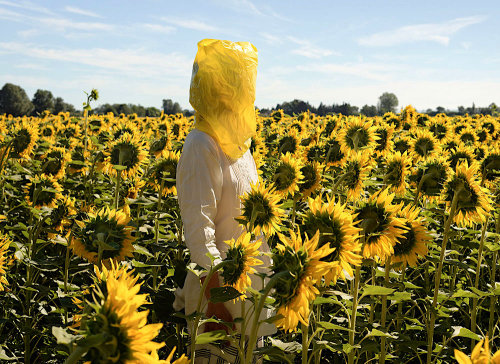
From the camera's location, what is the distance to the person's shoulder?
1989 mm

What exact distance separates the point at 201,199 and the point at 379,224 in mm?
774

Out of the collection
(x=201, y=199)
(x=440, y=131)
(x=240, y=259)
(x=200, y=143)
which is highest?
(x=440, y=131)

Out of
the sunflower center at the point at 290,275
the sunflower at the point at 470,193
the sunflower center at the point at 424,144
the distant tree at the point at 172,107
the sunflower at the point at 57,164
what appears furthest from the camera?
the distant tree at the point at 172,107

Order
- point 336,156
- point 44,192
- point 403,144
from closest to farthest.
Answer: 1. point 44,192
2. point 336,156
3. point 403,144

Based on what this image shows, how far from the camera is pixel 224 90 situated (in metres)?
2.04

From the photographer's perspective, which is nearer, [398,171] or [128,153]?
[128,153]

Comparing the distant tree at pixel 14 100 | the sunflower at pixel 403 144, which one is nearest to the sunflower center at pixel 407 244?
the sunflower at pixel 403 144

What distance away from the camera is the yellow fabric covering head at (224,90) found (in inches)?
79.5

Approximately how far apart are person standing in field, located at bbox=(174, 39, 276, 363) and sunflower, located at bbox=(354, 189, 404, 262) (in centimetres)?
55

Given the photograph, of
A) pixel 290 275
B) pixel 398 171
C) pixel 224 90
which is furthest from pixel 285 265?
pixel 398 171

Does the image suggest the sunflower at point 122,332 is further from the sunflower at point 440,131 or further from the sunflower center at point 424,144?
the sunflower at point 440,131

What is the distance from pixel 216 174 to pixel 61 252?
2.51 meters

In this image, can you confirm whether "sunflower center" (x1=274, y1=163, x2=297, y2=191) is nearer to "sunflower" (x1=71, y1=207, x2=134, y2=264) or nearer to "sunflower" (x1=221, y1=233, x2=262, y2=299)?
"sunflower" (x1=71, y1=207, x2=134, y2=264)

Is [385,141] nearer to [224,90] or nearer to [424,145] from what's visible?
[424,145]
